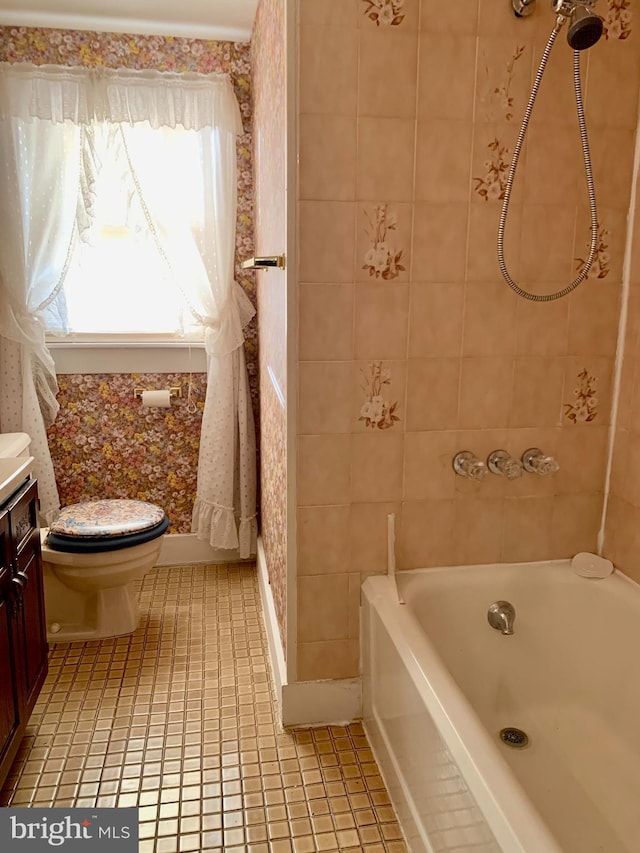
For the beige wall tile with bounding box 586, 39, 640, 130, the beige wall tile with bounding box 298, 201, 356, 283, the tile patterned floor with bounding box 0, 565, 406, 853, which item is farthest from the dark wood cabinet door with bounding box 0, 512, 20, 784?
the beige wall tile with bounding box 586, 39, 640, 130

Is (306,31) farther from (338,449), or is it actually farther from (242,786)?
(242,786)

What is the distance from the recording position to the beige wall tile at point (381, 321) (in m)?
1.87

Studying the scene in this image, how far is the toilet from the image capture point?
2.45 m

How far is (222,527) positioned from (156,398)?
2.18ft

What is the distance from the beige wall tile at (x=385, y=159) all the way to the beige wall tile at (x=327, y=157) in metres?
0.03

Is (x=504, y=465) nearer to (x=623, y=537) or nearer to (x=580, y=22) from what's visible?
(x=623, y=537)

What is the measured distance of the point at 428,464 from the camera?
6.56 ft

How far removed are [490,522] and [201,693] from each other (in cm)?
112

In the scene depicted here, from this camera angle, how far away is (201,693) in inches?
88.4

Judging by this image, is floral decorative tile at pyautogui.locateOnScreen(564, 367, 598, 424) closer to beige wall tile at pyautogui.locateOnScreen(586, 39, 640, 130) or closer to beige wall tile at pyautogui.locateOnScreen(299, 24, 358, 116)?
beige wall tile at pyautogui.locateOnScreen(586, 39, 640, 130)

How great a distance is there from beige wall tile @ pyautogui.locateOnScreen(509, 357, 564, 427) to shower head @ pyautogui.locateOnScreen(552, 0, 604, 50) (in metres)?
0.82

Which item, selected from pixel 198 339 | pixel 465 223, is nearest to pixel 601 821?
pixel 465 223

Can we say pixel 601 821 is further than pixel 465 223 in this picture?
No

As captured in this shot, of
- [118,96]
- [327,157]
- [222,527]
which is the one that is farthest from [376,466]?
[118,96]
